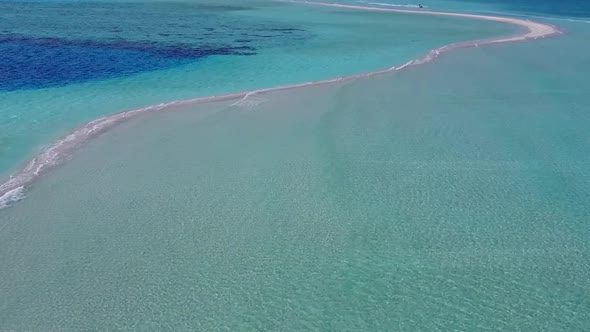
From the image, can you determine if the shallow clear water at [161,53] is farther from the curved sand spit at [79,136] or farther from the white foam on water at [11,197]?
the white foam on water at [11,197]

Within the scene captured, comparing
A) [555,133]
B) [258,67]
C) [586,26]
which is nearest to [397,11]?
[586,26]

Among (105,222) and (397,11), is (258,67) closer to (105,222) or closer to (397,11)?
(105,222)

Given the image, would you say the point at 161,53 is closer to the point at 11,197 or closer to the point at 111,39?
the point at 111,39

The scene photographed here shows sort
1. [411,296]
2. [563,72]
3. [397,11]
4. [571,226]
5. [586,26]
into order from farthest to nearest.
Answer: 1. [397,11]
2. [586,26]
3. [563,72]
4. [571,226]
5. [411,296]

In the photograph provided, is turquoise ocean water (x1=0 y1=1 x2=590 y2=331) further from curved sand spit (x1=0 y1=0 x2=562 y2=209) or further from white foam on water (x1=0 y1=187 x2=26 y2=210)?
curved sand spit (x1=0 y1=0 x2=562 y2=209)

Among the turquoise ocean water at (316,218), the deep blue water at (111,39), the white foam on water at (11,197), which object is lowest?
the deep blue water at (111,39)

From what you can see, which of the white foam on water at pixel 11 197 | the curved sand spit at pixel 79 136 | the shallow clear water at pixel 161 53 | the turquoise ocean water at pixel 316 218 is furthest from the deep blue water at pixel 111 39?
the white foam on water at pixel 11 197

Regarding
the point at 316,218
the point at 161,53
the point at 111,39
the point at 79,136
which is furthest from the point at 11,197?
the point at 111,39
